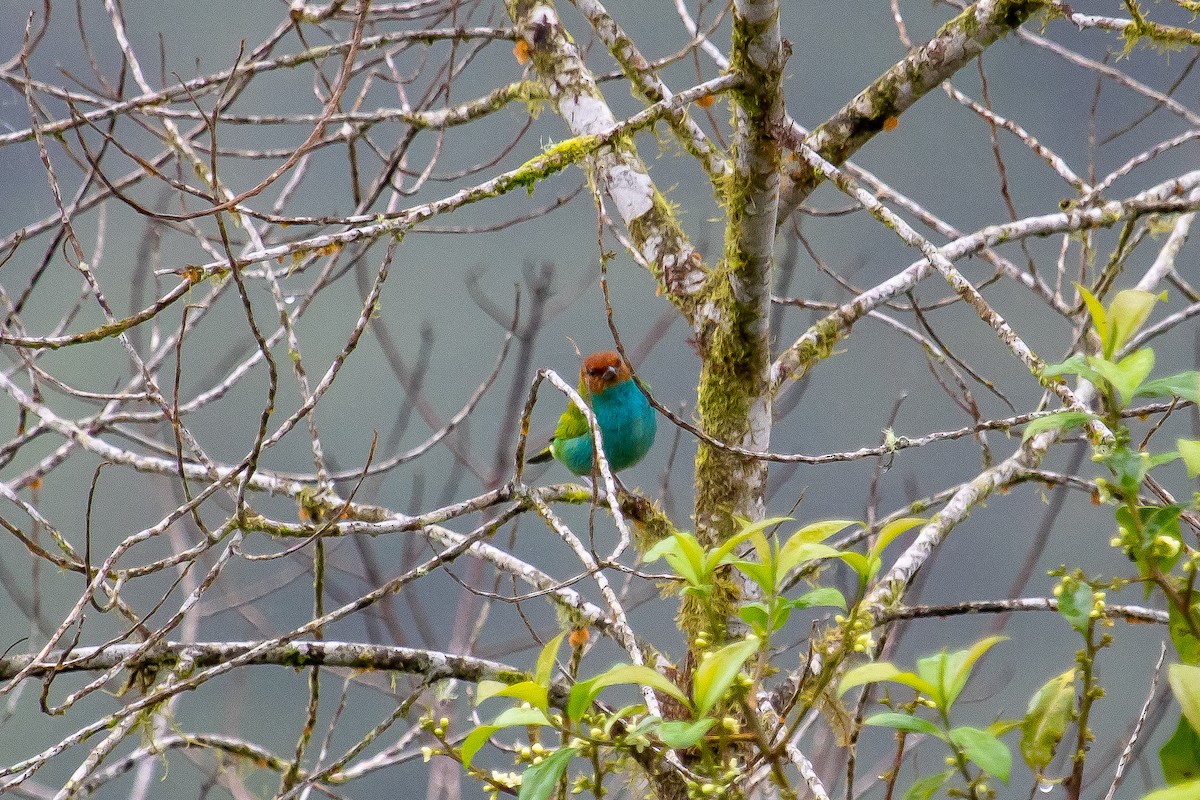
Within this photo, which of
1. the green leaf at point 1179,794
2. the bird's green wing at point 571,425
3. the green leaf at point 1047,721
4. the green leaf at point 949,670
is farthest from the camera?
the bird's green wing at point 571,425

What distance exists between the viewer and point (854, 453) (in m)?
1.77

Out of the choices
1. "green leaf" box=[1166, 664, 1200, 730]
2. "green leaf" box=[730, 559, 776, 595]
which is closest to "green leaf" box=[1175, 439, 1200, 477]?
"green leaf" box=[1166, 664, 1200, 730]

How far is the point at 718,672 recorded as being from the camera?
105cm

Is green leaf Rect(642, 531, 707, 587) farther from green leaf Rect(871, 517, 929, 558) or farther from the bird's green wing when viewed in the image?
the bird's green wing

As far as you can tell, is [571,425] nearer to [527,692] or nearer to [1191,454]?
[527,692]

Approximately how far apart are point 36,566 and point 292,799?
214 centimetres

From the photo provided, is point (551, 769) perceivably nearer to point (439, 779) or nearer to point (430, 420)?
point (439, 779)

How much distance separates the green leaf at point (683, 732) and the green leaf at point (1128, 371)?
486mm

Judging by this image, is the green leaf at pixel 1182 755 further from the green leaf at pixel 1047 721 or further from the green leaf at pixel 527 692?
the green leaf at pixel 527 692

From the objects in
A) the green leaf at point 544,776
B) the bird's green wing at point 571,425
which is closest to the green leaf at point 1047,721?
the green leaf at point 544,776

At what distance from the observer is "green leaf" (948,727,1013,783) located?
0.96m

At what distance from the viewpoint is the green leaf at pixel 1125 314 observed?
3.55 ft

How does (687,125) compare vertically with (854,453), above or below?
above

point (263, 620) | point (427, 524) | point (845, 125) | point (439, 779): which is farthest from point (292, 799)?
point (263, 620)
